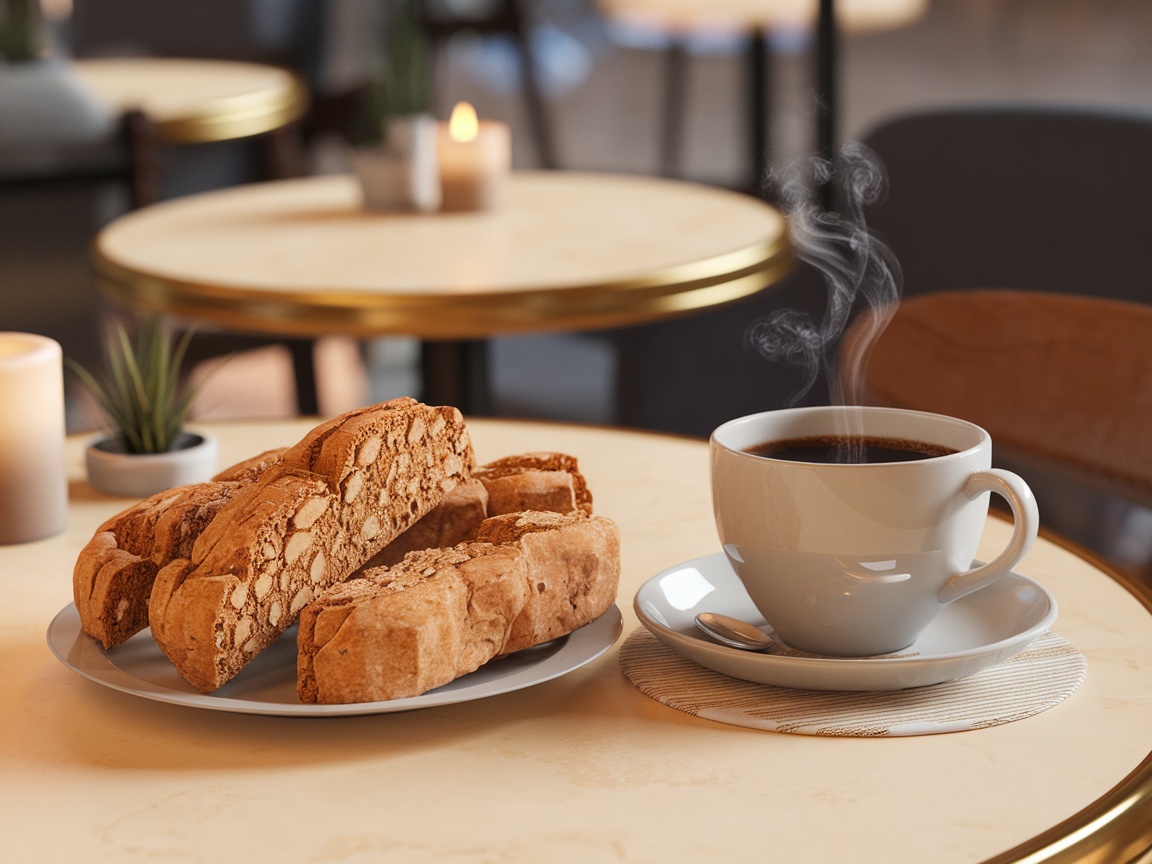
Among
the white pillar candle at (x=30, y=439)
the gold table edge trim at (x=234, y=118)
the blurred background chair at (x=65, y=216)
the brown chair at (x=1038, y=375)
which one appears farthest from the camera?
the gold table edge trim at (x=234, y=118)

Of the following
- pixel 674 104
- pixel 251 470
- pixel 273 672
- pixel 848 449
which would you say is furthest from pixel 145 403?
pixel 674 104

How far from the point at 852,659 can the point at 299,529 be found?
231 mm

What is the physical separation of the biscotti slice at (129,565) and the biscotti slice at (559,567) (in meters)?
0.13

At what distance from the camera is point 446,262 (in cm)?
155

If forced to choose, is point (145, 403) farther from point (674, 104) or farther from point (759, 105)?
point (674, 104)

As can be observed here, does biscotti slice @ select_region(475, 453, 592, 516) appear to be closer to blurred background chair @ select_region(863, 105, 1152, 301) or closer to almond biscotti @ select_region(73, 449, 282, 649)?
almond biscotti @ select_region(73, 449, 282, 649)

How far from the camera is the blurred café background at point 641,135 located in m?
2.18

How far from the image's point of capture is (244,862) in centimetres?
50

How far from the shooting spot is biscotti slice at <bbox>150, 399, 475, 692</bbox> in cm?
58

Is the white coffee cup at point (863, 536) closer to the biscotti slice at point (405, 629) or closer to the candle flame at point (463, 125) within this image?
the biscotti slice at point (405, 629)

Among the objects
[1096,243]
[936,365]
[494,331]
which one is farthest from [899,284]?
[494,331]

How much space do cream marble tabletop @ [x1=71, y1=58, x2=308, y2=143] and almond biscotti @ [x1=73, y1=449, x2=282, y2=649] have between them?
6.16 ft

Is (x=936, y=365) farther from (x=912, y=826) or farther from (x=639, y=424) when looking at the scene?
(x=912, y=826)

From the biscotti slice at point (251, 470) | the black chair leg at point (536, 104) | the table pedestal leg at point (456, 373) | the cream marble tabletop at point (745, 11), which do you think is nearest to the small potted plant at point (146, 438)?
the biscotti slice at point (251, 470)
